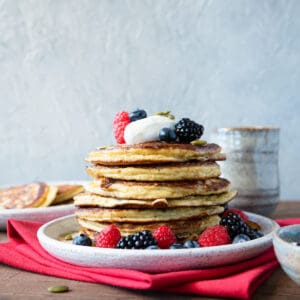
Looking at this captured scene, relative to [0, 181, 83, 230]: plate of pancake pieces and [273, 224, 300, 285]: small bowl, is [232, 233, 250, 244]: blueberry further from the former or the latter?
[0, 181, 83, 230]: plate of pancake pieces

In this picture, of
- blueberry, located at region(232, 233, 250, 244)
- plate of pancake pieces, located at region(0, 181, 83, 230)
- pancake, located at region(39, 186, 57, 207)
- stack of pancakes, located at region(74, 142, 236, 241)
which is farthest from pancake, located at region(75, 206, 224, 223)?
pancake, located at region(39, 186, 57, 207)

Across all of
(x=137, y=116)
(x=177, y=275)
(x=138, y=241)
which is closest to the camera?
(x=177, y=275)

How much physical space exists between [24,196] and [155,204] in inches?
→ 35.9

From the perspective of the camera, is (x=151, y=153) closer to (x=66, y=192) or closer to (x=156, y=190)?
(x=156, y=190)

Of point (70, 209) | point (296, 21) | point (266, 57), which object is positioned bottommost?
point (70, 209)

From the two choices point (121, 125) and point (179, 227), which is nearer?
point (179, 227)

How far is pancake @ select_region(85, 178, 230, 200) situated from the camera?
4.55ft

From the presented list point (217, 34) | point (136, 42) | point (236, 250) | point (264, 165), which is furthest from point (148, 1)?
point (236, 250)

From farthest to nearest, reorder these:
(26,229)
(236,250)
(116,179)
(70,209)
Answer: (70,209) < (26,229) < (116,179) < (236,250)

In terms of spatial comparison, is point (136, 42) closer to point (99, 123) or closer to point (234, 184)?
point (99, 123)

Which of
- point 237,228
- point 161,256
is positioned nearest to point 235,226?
point 237,228

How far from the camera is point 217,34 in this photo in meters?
3.06

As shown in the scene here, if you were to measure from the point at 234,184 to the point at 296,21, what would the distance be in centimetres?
147

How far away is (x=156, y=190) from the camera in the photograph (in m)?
1.39
